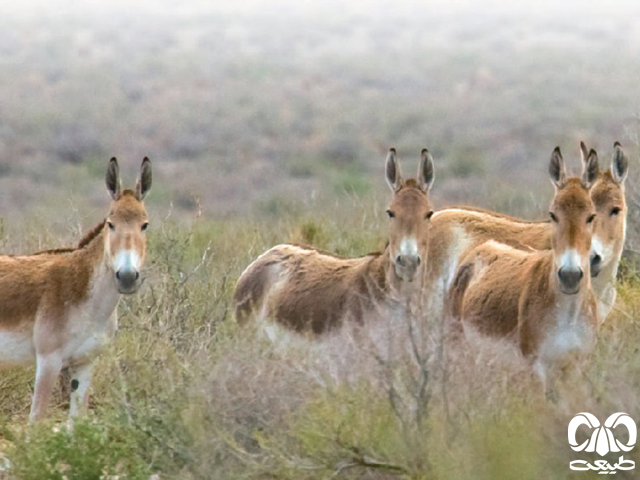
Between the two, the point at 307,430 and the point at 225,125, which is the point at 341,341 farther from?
the point at 225,125

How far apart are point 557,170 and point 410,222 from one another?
50.5 inches

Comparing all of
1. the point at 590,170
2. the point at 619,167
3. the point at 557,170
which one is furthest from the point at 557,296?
the point at 619,167

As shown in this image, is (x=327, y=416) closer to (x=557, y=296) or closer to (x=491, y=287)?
(x=557, y=296)

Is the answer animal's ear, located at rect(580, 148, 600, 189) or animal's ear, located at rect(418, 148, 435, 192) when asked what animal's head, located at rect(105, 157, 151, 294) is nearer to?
animal's ear, located at rect(418, 148, 435, 192)

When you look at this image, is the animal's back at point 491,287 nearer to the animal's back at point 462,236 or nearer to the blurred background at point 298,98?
the animal's back at point 462,236

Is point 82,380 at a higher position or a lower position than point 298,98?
lower

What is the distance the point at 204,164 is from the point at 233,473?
2931 centimetres

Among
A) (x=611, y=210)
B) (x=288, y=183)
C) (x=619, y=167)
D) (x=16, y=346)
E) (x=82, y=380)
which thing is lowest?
(x=288, y=183)

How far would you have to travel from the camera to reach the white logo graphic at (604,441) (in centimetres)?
624

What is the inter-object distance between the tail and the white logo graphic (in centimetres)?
479

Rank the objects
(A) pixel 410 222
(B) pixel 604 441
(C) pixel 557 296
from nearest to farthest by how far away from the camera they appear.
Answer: (B) pixel 604 441 < (C) pixel 557 296 < (A) pixel 410 222

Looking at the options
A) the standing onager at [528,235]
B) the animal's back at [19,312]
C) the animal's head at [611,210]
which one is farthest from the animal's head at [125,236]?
the animal's head at [611,210]

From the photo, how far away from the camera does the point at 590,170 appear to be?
9312mm

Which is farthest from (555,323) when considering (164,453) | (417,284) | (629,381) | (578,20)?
(578,20)
